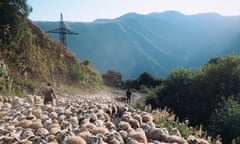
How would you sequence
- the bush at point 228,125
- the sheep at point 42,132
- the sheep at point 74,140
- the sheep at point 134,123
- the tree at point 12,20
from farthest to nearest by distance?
1. the tree at point 12,20
2. the bush at point 228,125
3. the sheep at point 134,123
4. the sheep at point 42,132
5. the sheep at point 74,140

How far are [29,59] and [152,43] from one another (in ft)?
397

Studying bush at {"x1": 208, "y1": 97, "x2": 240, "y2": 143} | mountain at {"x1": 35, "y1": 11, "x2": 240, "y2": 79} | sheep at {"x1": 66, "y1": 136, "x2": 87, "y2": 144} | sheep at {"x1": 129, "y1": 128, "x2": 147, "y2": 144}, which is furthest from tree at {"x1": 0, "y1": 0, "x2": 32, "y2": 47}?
mountain at {"x1": 35, "y1": 11, "x2": 240, "y2": 79}

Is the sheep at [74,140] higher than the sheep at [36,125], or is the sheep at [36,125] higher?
the sheep at [74,140]

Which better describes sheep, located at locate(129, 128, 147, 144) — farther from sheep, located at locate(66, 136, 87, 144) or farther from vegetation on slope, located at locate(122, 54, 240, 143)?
vegetation on slope, located at locate(122, 54, 240, 143)

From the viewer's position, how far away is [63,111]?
9273 millimetres

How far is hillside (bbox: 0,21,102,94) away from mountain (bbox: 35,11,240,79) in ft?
255

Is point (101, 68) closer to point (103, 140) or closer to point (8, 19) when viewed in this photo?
point (8, 19)

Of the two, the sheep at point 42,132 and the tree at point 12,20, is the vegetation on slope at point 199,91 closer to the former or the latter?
the tree at point 12,20

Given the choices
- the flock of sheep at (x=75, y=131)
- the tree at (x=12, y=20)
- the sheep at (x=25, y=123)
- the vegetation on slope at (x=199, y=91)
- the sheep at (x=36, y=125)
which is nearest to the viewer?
the flock of sheep at (x=75, y=131)

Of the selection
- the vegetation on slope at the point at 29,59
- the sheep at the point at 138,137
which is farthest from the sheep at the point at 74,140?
the vegetation on slope at the point at 29,59

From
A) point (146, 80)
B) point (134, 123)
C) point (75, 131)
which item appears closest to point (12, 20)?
point (134, 123)

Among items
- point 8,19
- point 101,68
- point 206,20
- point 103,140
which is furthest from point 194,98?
point 206,20

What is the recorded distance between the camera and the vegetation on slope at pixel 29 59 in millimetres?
19552

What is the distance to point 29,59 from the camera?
25.8 m
